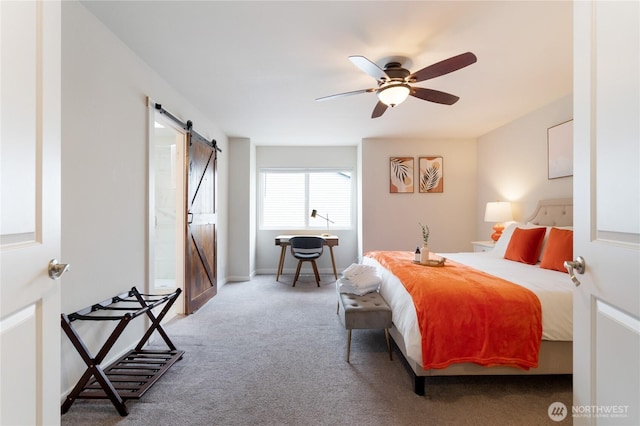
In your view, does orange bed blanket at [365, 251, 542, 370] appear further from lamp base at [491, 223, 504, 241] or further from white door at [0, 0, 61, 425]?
lamp base at [491, 223, 504, 241]

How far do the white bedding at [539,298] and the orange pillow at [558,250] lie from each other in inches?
3.2

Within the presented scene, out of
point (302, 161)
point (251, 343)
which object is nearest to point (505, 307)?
point (251, 343)

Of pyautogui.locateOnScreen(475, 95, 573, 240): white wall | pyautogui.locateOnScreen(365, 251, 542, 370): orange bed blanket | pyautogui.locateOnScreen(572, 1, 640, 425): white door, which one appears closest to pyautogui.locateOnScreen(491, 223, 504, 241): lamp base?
pyautogui.locateOnScreen(475, 95, 573, 240): white wall

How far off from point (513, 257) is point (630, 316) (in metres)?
2.54

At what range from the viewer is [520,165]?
400 cm

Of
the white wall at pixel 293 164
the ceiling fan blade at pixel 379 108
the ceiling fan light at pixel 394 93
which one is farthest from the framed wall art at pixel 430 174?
the ceiling fan light at pixel 394 93

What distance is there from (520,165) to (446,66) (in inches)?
108

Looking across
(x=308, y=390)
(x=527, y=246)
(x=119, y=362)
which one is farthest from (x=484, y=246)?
(x=119, y=362)

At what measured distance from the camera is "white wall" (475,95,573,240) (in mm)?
3402

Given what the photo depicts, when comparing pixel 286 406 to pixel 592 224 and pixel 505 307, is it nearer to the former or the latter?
pixel 505 307

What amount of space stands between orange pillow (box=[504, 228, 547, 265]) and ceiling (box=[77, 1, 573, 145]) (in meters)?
1.57

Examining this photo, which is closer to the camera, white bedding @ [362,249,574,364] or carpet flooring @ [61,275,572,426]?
carpet flooring @ [61,275,572,426]

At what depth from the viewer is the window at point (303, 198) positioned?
573 centimetres

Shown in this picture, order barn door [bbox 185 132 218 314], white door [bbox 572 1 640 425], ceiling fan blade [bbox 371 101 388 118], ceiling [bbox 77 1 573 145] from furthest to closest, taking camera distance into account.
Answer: barn door [bbox 185 132 218 314] → ceiling fan blade [bbox 371 101 388 118] → ceiling [bbox 77 1 573 145] → white door [bbox 572 1 640 425]
